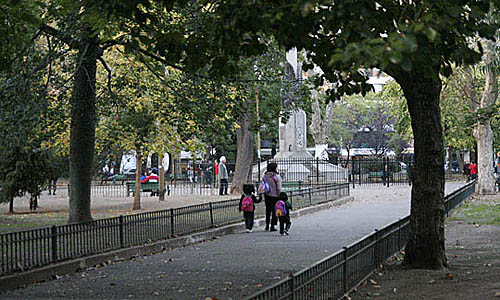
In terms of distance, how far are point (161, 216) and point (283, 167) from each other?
29.7m

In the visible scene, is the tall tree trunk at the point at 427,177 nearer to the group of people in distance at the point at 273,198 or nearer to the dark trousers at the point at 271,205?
the group of people in distance at the point at 273,198

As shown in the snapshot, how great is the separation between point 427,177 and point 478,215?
12.0 m

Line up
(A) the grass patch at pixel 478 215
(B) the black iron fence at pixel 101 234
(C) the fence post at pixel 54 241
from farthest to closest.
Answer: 1. (A) the grass patch at pixel 478 215
2. (C) the fence post at pixel 54 241
3. (B) the black iron fence at pixel 101 234

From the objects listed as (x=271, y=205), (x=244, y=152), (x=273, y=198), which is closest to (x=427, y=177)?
(x=273, y=198)

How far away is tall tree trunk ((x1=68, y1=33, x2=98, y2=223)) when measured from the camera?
1784 cm

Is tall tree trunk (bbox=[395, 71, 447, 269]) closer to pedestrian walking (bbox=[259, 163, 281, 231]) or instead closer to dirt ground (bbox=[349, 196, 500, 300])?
dirt ground (bbox=[349, 196, 500, 300])

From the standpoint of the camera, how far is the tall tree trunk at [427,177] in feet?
36.5

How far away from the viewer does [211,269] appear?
1184 cm

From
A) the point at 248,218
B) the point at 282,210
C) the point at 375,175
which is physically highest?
the point at 375,175

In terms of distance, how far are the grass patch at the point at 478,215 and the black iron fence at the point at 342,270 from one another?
7632 millimetres

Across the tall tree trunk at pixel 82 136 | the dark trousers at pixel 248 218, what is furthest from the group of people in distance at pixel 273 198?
the tall tree trunk at pixel 82 136

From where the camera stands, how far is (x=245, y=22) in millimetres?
7527

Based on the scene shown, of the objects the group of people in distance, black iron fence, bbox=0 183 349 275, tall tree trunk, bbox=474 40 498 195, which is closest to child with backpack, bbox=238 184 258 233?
the group of people in distance

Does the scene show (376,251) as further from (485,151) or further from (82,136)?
(485,151)
